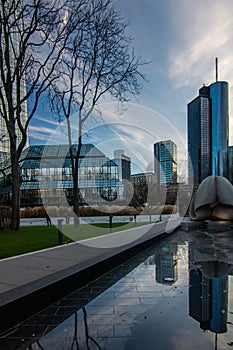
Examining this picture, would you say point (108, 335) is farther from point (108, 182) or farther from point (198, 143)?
point (108, 182)

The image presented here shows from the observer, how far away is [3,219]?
1455cm

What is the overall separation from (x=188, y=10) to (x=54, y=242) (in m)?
9.93

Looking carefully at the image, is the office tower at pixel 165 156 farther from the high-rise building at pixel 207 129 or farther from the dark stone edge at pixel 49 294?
the dark stone edge at pixel 49 294

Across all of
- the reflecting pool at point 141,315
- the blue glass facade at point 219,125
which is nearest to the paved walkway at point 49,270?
the reflecting pool at point 141,315

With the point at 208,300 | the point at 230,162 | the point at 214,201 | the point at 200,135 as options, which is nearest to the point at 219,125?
the point at 200,135

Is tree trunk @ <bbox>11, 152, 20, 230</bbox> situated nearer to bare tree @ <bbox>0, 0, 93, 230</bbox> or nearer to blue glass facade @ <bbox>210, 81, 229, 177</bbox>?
bare tree @ <bbox>0, 0, 93, 230</bbox>

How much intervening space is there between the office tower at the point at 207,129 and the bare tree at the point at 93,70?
11.2 metres

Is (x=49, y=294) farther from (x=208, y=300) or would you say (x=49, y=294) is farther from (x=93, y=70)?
(x=93, y=70)

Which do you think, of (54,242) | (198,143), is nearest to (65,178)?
(198,143)

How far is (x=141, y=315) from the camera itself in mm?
3922

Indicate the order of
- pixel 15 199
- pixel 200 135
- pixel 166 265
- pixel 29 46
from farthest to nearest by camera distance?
pixel 200 135 < pixel 29 46 < pixel 15 199 < pixel 166 265

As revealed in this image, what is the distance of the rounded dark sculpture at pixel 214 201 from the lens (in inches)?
577

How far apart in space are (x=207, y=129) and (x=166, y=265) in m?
22.2

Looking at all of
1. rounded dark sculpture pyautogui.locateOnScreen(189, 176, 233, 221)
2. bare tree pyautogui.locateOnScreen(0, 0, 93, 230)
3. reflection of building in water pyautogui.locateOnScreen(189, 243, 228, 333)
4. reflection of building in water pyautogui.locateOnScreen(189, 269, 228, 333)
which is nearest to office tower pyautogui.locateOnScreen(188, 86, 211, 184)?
rounded dark sculpture pyautogui.locateOnScreen(189, 176, 233, 221)
